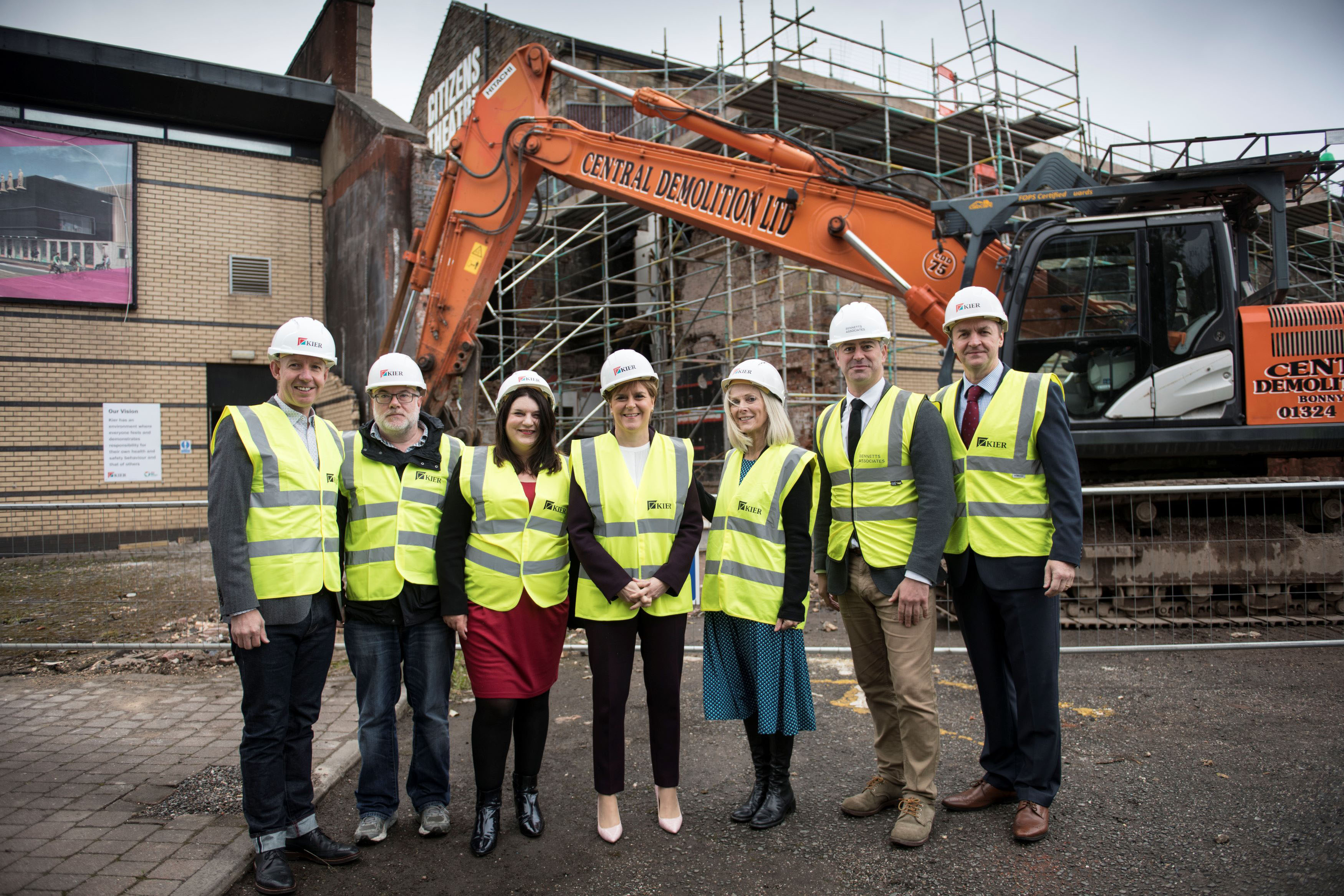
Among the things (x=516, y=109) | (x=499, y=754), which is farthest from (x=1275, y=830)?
(x=516, y=109)

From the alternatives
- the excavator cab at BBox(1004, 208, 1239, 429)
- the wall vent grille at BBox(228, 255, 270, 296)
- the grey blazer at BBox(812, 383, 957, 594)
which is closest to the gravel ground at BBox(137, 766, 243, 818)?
the grey blazer at BBox(812, 383, 957, 594)

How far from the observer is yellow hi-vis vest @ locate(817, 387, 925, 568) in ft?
11.4

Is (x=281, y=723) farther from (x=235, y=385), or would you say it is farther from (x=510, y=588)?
(x=235, y=385)

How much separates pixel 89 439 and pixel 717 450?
10.4 metres

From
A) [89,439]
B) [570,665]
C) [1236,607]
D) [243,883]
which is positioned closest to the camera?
[243,883]

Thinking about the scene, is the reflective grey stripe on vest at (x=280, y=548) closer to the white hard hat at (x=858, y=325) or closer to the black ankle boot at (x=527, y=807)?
the black ankle boot at (x=527, y=807)

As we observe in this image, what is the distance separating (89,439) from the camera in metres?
13.6

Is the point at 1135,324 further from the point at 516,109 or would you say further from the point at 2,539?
the point at 2,539

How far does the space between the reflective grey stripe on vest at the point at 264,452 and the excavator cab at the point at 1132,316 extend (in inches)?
217

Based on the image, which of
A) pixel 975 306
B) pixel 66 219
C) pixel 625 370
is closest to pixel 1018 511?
pixel 975 306

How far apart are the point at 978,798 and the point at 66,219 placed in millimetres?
15767

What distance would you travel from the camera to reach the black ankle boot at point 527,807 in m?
3.50

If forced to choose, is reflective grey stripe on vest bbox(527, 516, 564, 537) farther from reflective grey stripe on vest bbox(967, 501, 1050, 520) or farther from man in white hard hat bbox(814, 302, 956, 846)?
reflective grey stripe on vest bbox(967, 501, 1050, 520)

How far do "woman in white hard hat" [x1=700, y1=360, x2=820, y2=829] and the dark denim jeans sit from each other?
1.62 m
